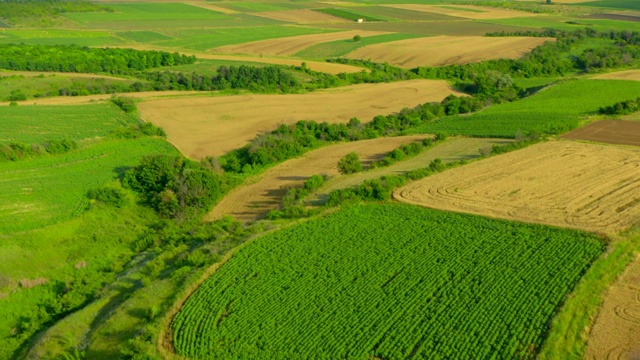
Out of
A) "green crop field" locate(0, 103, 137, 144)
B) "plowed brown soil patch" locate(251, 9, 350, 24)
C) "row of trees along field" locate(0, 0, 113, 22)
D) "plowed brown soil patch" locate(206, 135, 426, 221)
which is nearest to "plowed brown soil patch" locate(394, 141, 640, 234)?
"plowed brown soil patch" locate(206, 135, 426, 221)

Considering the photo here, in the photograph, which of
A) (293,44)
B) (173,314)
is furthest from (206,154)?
(293,44)

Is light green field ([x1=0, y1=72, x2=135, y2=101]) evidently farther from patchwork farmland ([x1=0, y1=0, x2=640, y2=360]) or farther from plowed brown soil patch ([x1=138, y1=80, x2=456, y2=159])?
plowed brown soil patch ([x1=138, y1=80, x2=456, y2=159])

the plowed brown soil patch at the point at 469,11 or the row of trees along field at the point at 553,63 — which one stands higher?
the plowed brown soil patch at the point at 469,11

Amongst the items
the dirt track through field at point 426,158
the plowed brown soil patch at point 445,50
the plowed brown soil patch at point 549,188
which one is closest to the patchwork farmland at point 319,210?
the plowed brown soil patch at point 549,188

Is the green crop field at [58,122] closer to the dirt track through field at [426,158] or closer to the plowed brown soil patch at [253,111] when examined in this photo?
the plowed brown soil patch at [253,111]

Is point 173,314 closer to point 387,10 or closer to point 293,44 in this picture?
point 293,44

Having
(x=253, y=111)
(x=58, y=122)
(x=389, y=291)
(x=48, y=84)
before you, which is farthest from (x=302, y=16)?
(x=389, y=291)

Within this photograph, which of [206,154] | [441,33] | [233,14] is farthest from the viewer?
[233,14]
